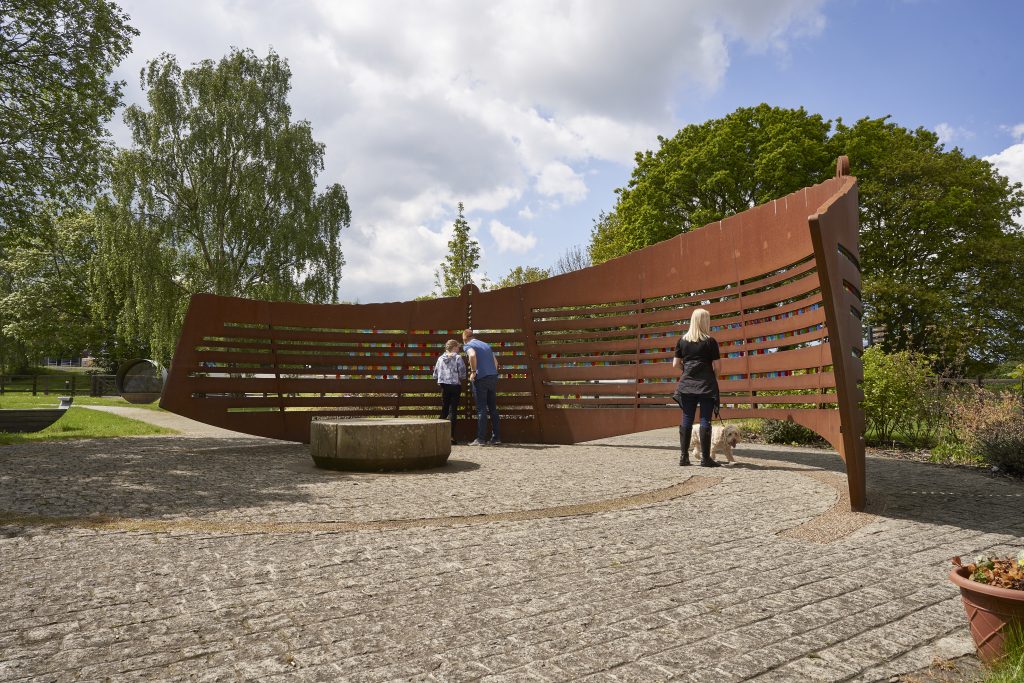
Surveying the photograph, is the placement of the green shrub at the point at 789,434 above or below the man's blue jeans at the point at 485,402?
below

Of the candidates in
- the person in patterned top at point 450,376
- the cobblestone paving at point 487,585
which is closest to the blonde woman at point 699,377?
the cobblestone paving at point 487,585

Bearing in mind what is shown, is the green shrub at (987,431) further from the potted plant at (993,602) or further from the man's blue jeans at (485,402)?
the potted plant at (993,602)

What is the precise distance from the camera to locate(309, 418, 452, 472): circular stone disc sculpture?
8742 millimetres

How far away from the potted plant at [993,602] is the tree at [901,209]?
2628 centimetres

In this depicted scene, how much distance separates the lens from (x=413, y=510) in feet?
20.4

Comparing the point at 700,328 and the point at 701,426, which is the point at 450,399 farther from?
the point at 700,328

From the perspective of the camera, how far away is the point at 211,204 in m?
24.3

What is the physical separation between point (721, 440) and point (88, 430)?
520 inches

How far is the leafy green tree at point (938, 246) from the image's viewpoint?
89.6ft

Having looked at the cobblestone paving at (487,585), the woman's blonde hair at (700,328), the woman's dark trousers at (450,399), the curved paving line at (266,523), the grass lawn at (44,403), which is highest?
the woman's blonde hair at (700,328)

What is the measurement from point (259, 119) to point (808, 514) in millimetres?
24806

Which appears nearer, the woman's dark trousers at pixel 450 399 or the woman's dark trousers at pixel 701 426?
the woman's dark trousers at pixel 701 426

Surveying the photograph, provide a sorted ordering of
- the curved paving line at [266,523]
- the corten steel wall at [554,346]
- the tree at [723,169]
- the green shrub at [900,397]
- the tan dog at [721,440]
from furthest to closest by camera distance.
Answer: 1. the tree at [723,169]
2. the green shrub at [900,397]
3. the tan dog at [721,440]
4. the corten steel wall at [554,346]
5. the curved paving line at [266,523]

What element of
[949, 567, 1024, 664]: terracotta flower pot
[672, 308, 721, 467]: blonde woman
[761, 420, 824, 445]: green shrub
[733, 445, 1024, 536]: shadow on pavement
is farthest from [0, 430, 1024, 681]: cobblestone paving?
[761, 420, 824, 445]: green shrub
